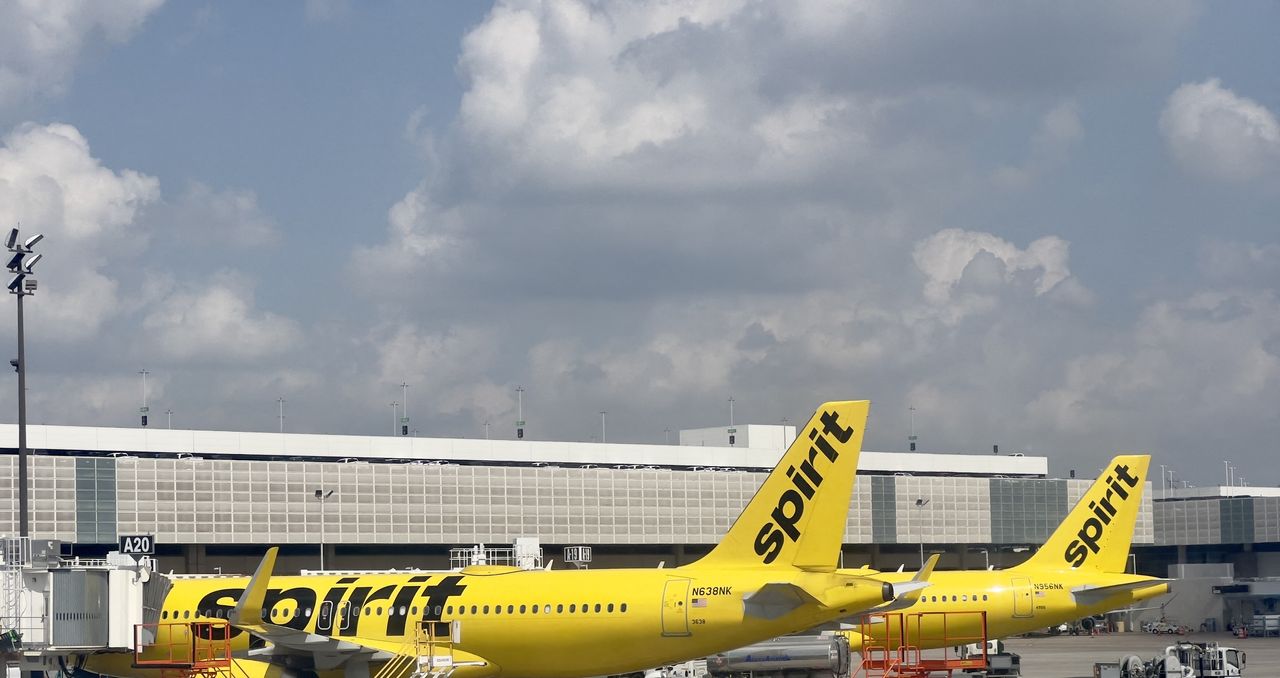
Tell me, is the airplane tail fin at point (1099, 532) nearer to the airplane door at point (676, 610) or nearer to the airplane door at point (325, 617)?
the airplane door at point (676, 610)

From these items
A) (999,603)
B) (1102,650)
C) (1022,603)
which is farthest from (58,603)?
(1102,650)

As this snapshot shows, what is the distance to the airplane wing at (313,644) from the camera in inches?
1422

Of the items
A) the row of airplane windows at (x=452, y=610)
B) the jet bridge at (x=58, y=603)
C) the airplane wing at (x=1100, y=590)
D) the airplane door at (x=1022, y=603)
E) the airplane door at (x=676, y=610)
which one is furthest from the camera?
the airplane wing at (x=1100, y=590)

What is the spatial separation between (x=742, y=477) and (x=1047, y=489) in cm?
2912

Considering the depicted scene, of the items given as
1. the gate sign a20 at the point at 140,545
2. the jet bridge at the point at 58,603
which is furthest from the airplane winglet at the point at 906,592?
the gate sign a20 at the point at 140,545

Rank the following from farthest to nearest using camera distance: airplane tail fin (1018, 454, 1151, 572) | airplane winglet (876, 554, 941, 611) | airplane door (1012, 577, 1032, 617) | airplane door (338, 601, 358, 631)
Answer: airplane tail fin (1018, 454, 1151, 572) → airplane door (1012, 577, 1032, 617) → airplane door (338, 601, 358, 631) → airplane winglet (876, 554, 941, 611)

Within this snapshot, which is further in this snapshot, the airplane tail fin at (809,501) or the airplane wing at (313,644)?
the airplane tail fin at (809,501)

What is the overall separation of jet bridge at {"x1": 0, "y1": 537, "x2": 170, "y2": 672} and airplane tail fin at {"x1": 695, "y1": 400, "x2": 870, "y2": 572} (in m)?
13.2

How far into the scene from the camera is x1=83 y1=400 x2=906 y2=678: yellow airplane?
3659cm

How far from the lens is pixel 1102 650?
8188cm

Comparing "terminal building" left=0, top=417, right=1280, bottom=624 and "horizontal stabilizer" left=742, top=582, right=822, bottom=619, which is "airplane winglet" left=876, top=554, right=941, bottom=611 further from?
"terminal building" left=0, top=417, right=1280, bottom=624

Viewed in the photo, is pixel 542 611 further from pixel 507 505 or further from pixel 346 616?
pixel 507 505

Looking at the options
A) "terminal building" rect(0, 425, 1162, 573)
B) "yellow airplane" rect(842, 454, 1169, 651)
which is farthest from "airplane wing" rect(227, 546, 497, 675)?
"terminal building" rect(0, 425, 1162, 573)

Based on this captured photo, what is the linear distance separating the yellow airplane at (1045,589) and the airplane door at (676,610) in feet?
45.0
